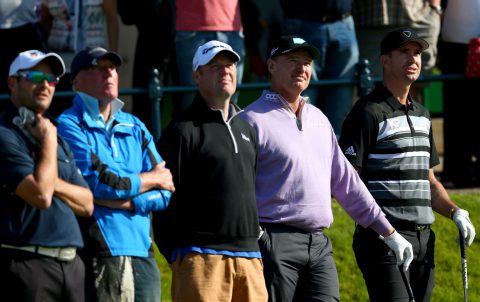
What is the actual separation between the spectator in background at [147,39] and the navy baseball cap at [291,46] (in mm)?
→ 2828

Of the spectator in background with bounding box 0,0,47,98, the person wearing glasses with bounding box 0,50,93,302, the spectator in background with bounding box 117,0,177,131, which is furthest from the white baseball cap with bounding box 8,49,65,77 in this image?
the spectator in background with bounding box 117,0,177,131

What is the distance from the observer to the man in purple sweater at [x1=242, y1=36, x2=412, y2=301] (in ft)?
26.6

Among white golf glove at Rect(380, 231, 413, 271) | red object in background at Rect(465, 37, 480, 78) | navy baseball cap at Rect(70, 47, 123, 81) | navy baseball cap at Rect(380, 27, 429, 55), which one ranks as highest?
red object in background at Rect(465, 37, 480, 78)

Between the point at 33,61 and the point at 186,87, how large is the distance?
13.4ft

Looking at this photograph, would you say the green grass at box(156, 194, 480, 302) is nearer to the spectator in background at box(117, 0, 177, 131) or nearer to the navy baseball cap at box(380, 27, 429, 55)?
the spectator in background at box(117, 0, 177, 131)

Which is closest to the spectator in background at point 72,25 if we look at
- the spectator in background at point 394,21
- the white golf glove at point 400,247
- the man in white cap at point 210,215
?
the spectator in background at point 394,21

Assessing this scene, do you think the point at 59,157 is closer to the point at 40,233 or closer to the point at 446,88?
the point at 40,233

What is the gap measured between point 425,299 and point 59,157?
2926mm

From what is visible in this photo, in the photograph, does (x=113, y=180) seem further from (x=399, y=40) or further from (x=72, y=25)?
(x=72, y=25)

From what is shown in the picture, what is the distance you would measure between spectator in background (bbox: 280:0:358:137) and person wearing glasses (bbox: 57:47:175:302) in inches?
165

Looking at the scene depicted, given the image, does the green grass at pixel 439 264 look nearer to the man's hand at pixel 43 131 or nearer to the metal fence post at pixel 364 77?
the metal fence post at pixel 364 77

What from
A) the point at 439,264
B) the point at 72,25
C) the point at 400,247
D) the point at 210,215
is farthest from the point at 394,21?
the point at 210,215

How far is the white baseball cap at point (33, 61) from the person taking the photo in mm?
7043

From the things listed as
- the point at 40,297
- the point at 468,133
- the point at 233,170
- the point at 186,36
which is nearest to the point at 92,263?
the point at 40,297
